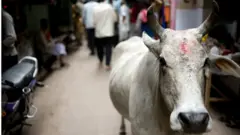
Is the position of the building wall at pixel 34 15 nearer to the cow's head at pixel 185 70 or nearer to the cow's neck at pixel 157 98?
the cow's neck at pixel 157 98

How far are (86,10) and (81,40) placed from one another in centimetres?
326

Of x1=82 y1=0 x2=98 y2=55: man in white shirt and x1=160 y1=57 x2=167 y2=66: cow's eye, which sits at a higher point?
x1=160 y1=57 x2=167 y2=66: cow's eye

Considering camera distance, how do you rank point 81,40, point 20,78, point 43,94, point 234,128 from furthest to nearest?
point 81,40 < point 43,94 < point 234,128 < point 20,78

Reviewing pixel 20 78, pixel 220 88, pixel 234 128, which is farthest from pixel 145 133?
pixel 220 88

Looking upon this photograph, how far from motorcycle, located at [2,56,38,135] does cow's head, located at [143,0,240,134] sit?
1.93 m

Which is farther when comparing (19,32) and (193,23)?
(19,32)

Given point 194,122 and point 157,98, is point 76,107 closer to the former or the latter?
point 157,98

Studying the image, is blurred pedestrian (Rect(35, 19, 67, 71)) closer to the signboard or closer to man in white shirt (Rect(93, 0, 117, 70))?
man in white shirt (Rect(93, 0, 117, 70))

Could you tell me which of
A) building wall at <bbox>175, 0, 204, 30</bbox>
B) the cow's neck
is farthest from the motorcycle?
building wall at <bbox>175, 0, 204, 30</bbox>

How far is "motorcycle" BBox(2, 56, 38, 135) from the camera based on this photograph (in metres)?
3.72

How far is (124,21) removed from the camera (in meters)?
9.01

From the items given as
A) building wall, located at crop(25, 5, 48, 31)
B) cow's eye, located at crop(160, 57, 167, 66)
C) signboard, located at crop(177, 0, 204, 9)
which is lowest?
building wall, located at crop(25, 5, 48, 31)

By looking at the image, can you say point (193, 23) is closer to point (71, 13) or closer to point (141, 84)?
point (141, 84)

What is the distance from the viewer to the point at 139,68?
9.31ft
